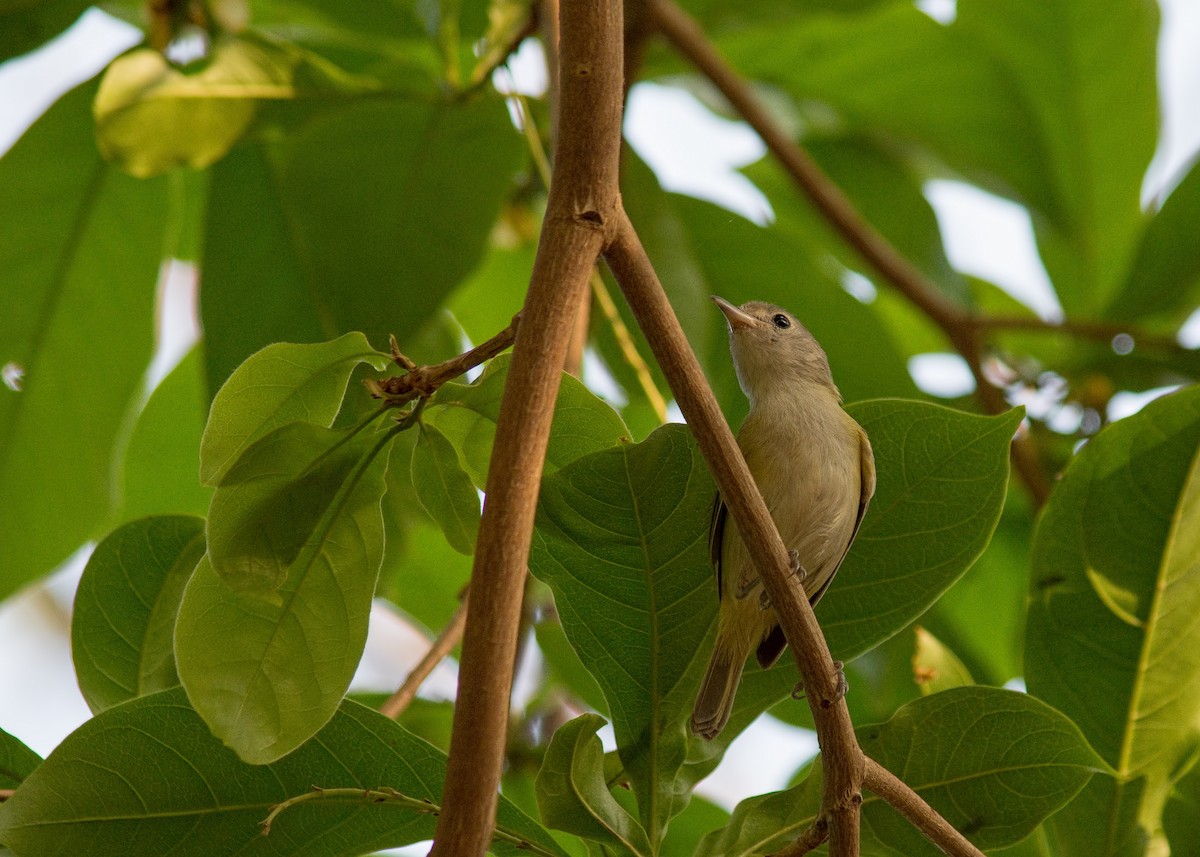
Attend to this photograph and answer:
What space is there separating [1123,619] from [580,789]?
0.87 meters

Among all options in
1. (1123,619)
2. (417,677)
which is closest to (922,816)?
(1123,619)

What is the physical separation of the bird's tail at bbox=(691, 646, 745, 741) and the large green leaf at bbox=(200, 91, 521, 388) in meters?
0.95

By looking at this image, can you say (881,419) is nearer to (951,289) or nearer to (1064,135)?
(951,289)

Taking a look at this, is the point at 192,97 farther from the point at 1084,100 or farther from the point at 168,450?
the point at 1084,100

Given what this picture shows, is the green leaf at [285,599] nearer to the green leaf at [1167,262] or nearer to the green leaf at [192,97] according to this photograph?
the green leaf at [192,97]

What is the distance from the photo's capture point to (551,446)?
1410 millimetres

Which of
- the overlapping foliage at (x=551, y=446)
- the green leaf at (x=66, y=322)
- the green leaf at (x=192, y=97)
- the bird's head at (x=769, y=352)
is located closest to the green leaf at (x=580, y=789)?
the overlapping foliage at (x=551, y=446)

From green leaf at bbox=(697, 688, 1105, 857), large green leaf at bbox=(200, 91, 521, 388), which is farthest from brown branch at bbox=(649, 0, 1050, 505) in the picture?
green leaf at bbox=(697, 688, 1105, 857)

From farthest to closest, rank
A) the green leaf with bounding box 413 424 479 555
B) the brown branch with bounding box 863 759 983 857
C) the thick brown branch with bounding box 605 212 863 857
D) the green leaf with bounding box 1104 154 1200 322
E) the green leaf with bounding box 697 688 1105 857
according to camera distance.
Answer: the green leaf with bounding box 1104 154 1200 322 < the green leaf with bounding box 697 688 1105 857 < the green leaf with bounding box 413 424 479 555 < the brown branch with bounding box 863 759 983 857 < the thick brown branch with bounding box 605 212 863 857

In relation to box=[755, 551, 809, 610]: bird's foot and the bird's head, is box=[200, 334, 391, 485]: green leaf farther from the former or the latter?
the bird's head

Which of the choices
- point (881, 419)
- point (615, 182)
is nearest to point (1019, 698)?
point (881, 419)

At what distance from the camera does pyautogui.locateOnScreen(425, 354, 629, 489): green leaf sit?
4.39 feet

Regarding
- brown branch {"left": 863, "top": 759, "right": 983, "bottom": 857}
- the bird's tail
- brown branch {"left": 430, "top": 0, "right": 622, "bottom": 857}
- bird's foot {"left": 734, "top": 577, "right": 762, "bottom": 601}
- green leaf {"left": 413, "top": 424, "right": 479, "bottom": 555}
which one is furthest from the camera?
bird's foot {"left": 734, "top": 577, "right": 762, "bottom": 601}

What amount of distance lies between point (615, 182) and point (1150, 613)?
1.12 meters
